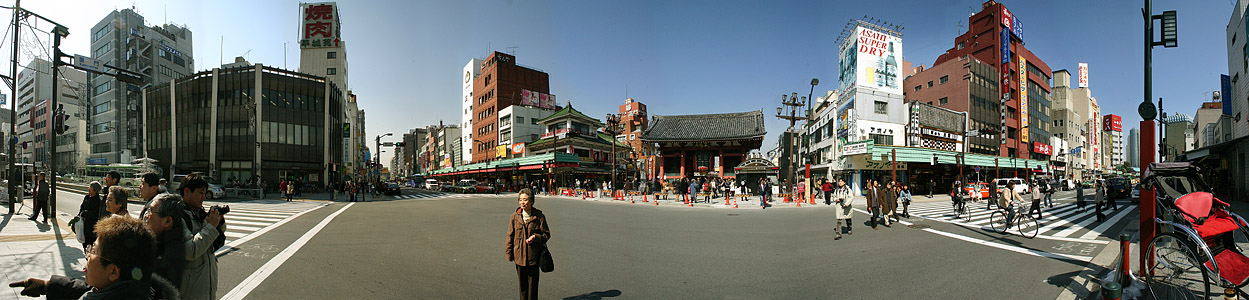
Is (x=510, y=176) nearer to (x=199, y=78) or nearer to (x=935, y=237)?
(x=199, y=78)

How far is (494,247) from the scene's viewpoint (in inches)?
337

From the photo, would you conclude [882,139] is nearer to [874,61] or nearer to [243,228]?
[874,61]

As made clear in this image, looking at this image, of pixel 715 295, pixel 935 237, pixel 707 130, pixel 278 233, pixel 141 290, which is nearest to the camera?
pixel 141 290

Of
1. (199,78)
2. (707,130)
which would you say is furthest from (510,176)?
(199,78)

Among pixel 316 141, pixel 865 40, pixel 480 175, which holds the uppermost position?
pixel 865 40

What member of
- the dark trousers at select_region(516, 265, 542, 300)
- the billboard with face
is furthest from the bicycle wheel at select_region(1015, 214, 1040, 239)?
the billboard with face

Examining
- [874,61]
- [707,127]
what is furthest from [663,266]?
[707,127]

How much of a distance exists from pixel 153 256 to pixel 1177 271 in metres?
8.71

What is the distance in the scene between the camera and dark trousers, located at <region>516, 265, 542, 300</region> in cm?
478

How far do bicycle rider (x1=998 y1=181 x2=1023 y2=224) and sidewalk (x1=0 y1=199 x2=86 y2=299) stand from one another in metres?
16.1

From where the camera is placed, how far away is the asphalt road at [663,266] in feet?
17.8

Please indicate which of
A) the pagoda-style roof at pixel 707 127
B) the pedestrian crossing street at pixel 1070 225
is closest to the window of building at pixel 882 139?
the pagoda-style roof at pixel 707 127

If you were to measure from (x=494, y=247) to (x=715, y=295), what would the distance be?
4.77 m

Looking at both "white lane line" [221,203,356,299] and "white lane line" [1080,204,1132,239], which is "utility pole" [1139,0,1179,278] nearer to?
"white lane line" [1080,204,1132,239]
